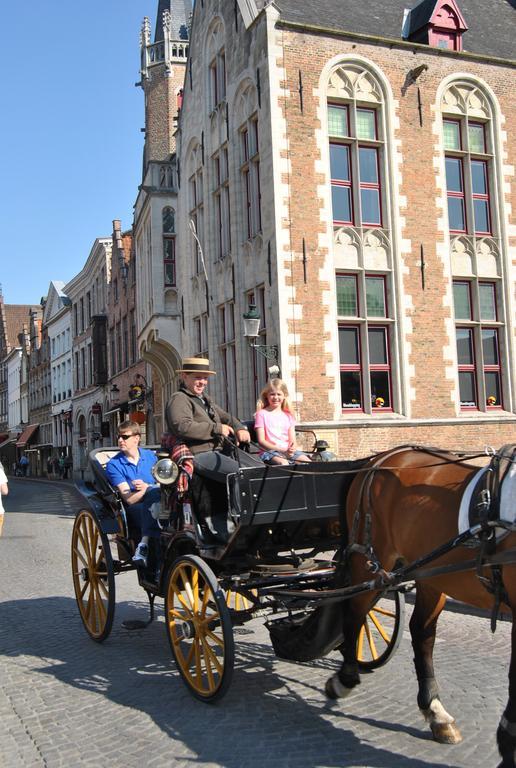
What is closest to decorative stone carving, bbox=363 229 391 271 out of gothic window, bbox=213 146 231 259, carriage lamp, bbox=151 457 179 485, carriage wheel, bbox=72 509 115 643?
gothic window, bbox=213 146 231 259

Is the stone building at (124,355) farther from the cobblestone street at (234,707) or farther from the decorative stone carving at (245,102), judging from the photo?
the cobblestone street at (234,707)

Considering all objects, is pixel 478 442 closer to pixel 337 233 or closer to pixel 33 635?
pixel 337 233

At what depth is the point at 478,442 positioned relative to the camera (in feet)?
52.7

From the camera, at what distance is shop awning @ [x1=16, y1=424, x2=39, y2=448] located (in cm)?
5935

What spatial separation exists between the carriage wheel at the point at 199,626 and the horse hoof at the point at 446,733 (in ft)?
3.79

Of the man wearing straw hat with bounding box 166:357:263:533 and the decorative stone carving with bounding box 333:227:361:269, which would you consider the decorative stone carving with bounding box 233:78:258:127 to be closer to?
the decorative stone carving with bounding box 333:227:361:269

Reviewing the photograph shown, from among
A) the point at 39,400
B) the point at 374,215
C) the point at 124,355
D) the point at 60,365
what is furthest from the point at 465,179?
the point at 39,400

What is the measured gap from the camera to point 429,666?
3.99m

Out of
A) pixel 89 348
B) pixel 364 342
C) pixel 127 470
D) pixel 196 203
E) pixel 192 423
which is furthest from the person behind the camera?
pixel 89 348

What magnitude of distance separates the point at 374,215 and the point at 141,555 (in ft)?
39.7

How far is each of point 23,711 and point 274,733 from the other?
158 centimetres

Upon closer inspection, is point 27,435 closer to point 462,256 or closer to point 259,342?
point 259,342

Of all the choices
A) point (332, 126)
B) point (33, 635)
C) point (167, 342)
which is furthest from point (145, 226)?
point (33, 635)

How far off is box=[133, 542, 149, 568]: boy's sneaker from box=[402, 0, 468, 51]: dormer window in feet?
49.2
